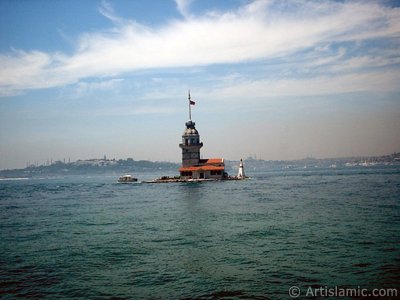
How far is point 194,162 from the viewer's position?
10862 centimetres

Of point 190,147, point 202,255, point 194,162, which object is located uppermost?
point 190,147

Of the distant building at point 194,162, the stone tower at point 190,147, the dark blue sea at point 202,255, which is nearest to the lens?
the dark blue sea at point 202,255

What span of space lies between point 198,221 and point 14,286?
17.7 meters

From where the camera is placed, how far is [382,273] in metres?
15.4

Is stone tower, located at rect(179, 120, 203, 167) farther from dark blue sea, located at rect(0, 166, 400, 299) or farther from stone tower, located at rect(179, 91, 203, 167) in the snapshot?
dark blue sea, located at rect(0, 166, 400, 299)

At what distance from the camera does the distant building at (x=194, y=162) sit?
4008 inches

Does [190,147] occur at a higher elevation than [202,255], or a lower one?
higher

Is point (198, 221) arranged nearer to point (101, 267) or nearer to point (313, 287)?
point (101, 267)

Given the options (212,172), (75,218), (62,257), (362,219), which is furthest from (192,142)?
(62,257)

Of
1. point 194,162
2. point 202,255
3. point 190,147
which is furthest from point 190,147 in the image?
point 202,255

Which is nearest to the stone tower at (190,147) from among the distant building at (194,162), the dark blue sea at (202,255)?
the distant building at (194,162)

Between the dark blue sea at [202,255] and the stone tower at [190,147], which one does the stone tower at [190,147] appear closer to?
the stone tower at [190,147]

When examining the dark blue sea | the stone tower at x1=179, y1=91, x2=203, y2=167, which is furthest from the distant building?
the dark blue sea

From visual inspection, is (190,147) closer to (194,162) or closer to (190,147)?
(190,147)
